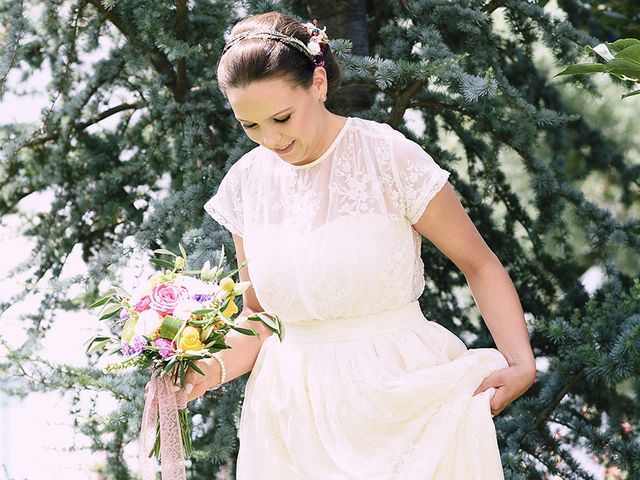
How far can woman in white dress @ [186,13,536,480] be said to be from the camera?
211 centimetres

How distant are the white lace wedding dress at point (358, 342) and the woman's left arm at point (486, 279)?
1.5 inches

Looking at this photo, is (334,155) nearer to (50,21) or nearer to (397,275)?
(397,275)

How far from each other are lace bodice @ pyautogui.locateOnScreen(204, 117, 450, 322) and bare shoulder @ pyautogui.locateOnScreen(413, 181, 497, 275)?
0.03 meters

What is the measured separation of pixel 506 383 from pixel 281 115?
A: 0.80 m

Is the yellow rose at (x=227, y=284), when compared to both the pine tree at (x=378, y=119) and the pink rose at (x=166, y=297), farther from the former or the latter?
the pine tree at (x=378, y=119)

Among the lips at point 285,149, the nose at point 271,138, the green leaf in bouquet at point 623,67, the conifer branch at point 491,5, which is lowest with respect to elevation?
the conifer branch at point 491,5

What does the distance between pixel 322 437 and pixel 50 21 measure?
2074 mm

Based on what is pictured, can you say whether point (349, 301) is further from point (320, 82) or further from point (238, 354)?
Answer: point (320, 82)

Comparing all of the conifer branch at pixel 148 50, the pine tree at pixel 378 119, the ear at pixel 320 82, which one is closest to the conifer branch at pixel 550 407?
the pine tree at pixel 378 119

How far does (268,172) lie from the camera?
237cm

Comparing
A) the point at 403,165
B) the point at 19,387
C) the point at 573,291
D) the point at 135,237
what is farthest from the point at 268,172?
the point at 573,291

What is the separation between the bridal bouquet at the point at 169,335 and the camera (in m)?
2.00

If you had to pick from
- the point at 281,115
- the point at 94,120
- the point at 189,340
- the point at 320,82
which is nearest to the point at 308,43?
the point at 320,82

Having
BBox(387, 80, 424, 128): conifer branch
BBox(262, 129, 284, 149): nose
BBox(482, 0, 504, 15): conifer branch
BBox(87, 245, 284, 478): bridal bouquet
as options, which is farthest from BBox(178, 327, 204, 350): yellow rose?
BBox(482, 0, 504, 15): conifer branch
